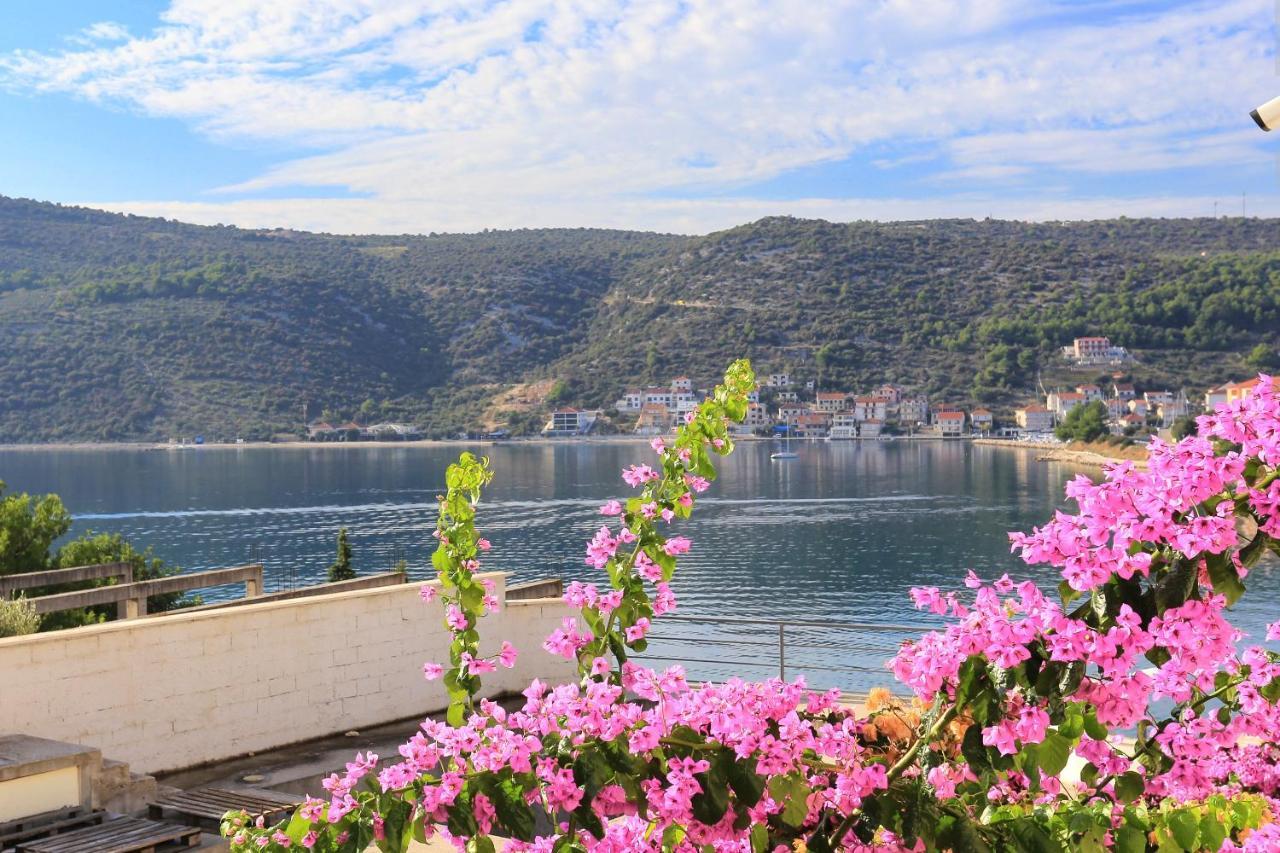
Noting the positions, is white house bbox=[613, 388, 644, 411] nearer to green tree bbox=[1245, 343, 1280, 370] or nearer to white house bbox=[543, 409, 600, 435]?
white house bbox=[543, 409, 600, 435]

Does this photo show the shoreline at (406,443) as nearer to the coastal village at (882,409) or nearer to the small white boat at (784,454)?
the coastal village at (882,409)

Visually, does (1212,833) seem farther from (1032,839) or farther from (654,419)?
(654,419)

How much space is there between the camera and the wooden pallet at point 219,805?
5176mm

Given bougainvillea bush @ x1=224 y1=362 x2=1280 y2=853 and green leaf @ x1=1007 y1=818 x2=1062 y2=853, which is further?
green leaf @ x1=1007 y1=818 x2=1062 y2=853

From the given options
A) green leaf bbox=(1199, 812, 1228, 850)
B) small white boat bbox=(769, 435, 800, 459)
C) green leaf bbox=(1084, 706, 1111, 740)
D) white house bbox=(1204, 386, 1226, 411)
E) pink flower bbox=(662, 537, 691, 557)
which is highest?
white house bbox=(1204, 386, 1226, 411)

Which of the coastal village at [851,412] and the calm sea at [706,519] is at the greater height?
the coastal village at [851,412]

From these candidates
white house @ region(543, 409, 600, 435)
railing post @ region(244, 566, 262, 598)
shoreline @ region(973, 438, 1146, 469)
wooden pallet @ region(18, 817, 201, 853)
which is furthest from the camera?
white house @ region(543, 409, 600, 435)

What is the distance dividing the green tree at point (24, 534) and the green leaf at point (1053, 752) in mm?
15059

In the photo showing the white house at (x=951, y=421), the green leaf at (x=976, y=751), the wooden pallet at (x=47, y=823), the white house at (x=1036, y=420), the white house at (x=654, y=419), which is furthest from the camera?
the white house at (x=951, y=421)

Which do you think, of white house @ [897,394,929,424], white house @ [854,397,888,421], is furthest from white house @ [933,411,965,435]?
white house @ [854,397,888,421]

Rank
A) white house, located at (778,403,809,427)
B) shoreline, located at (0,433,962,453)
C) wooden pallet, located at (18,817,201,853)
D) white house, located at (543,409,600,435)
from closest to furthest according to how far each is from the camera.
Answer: wooden pallet, located at (18,817,201,853) < shoreline, located at (0,433,962,453) < white house, located at (543,409,600,435) < white house, located at (778,403,809,427)

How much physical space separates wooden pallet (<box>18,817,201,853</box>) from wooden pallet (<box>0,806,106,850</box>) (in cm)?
4

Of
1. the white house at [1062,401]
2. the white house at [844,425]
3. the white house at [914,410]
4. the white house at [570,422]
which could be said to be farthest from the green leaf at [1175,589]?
the white house at [844,425]

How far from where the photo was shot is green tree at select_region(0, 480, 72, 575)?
15.4m
